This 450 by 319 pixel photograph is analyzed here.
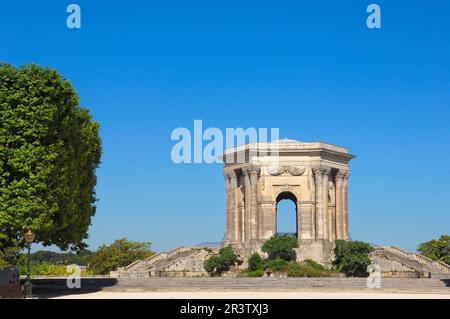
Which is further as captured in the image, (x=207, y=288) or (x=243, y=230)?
(x=243, y=230)

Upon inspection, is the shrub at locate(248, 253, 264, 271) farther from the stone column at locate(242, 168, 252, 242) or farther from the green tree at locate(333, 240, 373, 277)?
the green tree at locate(333, 240, 373, 277)

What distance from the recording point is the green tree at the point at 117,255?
240ft

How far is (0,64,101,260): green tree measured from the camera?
34.2 metres

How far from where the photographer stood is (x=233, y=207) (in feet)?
222

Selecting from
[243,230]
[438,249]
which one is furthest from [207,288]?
[438,249]

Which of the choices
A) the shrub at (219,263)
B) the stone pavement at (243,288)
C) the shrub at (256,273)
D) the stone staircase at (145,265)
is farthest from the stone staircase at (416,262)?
the stone staircase at (145,265)

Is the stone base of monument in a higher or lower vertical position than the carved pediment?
lower

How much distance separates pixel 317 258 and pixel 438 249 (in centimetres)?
1428

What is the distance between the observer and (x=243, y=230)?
2633 inches

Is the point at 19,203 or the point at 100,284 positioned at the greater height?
the point at 19,203

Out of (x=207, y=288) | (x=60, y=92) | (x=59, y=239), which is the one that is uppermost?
(x=60, y=92)

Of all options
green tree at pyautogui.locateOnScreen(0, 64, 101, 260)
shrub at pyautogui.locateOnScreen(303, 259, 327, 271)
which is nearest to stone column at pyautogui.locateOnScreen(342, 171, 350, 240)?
shrub at pyautogui.locateOnScreen(303, 259, 327, 271)
